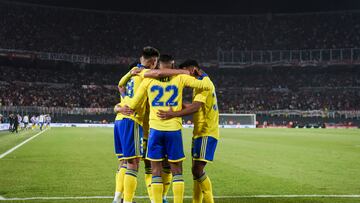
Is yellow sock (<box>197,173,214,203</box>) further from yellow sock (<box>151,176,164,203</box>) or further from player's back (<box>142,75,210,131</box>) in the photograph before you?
player's back (<box>142,75,210,131</box>)

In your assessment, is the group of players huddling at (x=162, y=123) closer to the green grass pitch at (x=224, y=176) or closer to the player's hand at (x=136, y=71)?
the player's hand at (x=136, y=71)

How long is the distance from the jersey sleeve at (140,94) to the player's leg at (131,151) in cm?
39

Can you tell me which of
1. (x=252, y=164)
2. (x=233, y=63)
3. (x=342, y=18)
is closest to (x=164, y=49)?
(x=233, y=63)

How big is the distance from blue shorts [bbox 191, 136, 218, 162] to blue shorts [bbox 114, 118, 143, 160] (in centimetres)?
84

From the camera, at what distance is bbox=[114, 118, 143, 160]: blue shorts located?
6797mm

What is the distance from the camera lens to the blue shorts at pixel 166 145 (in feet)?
20.8

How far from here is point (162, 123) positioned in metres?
6.35

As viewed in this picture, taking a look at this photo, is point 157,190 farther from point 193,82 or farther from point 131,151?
point 193,82

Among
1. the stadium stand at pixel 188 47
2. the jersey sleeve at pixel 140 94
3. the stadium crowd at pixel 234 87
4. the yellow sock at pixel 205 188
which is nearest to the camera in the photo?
the jersey sleeve at pixel 140 94

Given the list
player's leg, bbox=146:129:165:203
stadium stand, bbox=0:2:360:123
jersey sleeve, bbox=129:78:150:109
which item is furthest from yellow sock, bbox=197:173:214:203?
stadium stand, bbox=0:2:360:123

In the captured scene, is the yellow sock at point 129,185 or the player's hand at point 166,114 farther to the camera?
the yellow sock at point 129,185

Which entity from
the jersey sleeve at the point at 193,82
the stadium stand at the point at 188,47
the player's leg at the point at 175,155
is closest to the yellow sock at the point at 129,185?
the player's leg at the point at 175,155

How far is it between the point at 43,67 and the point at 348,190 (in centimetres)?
6272

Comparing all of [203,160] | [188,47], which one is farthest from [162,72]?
[188,47]
